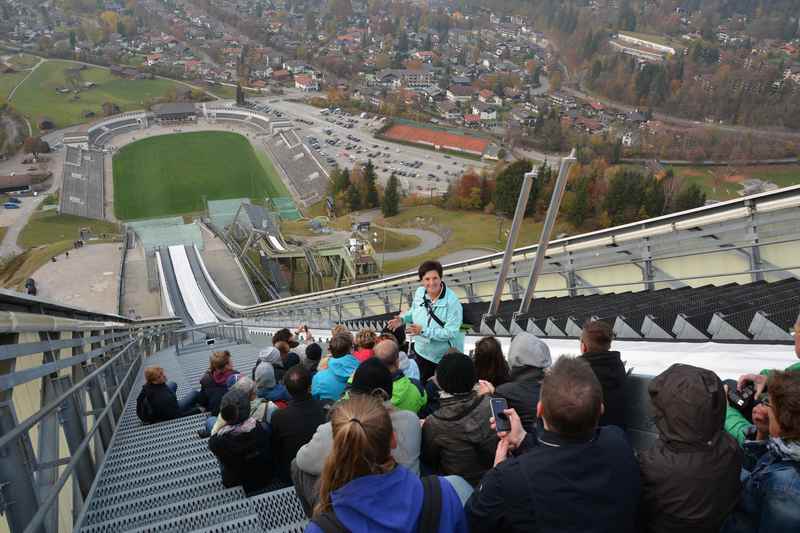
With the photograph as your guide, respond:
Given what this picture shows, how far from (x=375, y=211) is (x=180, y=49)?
85.8m

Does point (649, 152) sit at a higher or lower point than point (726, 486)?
lower

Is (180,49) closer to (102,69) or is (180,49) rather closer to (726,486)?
(102,69)

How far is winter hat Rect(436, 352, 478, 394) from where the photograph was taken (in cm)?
279

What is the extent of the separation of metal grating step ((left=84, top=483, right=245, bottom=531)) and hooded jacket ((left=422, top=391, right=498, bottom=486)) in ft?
5.55

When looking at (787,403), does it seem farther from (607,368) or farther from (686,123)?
(686,123)

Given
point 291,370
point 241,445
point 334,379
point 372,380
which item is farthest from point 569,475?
point 334,379

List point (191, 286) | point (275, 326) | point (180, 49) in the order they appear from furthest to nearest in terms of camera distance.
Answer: point (180, 49) < point (191, 286) < point (275, 326)

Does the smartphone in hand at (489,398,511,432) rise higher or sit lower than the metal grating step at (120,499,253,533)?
higher

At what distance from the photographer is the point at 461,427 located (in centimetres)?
282

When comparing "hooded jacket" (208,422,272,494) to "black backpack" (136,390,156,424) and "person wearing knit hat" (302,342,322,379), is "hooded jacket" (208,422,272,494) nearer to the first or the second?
"person wearing knit hat" (302,342,322,379)

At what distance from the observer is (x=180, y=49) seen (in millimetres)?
114688

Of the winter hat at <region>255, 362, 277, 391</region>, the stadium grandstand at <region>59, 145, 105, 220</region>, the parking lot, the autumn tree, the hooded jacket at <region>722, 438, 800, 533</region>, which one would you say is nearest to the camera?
the hooded jacket at <region>722, 438, 800, 533</region>

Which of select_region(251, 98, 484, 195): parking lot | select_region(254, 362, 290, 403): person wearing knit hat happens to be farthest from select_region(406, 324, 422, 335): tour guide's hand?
select_region(251, 98, 484, 195): parking lot

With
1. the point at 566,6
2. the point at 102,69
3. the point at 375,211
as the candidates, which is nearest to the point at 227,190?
the point at 375,211
